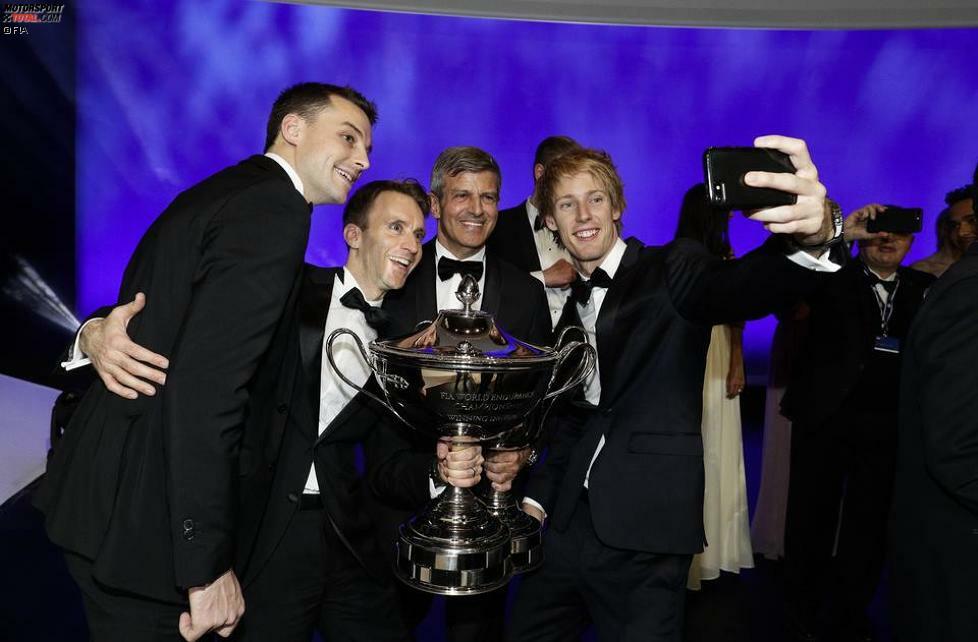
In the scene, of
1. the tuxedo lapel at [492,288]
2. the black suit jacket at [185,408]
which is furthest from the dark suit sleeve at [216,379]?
the tuxedo lapel at [492,288]

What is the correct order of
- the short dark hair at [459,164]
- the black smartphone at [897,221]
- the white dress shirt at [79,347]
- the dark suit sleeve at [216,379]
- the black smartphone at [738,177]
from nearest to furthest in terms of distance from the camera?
1. the black smartphone at [738,177]
2. the dark suit sleeve at [216,379]
3. the white dress shirt at [79,347]
4. the short dark hair at [459,164]
5. the black smartphone at [897,221]

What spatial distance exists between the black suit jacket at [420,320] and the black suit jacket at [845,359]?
1340 millimetres

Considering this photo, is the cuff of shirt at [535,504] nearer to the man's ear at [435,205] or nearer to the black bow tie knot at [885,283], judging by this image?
the man's ear at [435,205]

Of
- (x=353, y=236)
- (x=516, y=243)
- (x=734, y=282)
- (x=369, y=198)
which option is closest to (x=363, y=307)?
(x=353, y=236)

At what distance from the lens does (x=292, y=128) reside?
1.96 m

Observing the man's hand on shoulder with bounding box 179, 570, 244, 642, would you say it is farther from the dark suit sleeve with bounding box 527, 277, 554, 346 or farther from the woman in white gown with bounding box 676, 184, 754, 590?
the woman in white gown with bounding box 676, 184, 754, 590

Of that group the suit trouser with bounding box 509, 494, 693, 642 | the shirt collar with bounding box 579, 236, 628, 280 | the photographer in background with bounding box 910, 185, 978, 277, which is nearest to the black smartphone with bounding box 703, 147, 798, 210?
the shirt collar with bounding box 579, 236, 628, 280

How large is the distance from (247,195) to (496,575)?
3.01 ft

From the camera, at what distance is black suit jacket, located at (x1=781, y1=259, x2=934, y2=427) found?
10.8 ft

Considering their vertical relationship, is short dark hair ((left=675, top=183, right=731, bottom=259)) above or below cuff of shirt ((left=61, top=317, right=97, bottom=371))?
Result: above

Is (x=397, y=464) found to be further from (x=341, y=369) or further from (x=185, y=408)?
(x=185, y=408)

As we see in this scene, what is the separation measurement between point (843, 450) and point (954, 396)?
195 centimetres

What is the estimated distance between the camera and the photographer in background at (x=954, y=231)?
12.4 ft

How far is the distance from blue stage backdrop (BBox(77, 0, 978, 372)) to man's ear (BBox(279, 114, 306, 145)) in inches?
175
